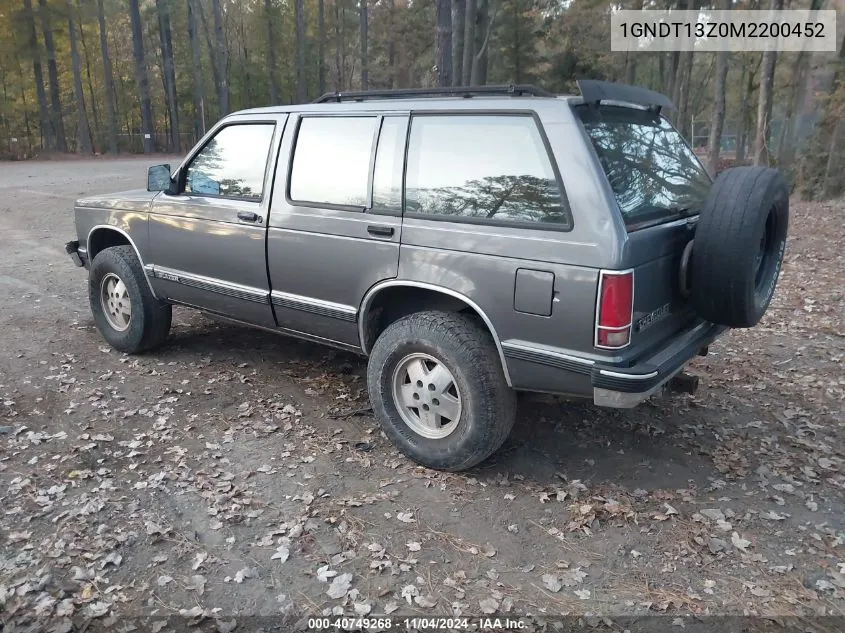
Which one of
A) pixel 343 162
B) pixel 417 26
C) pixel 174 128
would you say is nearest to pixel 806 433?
pixel 343 162

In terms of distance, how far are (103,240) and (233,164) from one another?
6.12ft

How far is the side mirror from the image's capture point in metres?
5.16

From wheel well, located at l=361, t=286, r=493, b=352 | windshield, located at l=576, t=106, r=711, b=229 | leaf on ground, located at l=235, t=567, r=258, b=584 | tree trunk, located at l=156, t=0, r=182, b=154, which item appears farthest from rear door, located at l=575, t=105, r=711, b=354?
tree trunk, located at l=156, t=0, r=182, b=154

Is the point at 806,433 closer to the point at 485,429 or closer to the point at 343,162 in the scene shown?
the point at 485,429

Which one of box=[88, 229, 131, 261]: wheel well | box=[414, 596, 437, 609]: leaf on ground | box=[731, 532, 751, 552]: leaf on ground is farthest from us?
Result: box=[88, 229, 131, 261]: wheel well

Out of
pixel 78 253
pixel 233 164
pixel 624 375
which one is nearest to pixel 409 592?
pixel 624 375

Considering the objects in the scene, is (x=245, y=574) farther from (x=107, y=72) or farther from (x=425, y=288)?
(x=107, y=72)

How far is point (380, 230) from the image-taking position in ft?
12.7

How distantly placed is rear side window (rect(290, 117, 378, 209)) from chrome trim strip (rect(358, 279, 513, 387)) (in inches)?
20.7

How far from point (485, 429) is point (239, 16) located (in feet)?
184

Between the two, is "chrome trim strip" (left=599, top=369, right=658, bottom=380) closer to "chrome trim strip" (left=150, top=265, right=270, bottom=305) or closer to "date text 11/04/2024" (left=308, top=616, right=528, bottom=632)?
"date text 11/04/2024" (left=308, top=616, right=528, bottom=632)

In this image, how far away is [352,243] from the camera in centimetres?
402

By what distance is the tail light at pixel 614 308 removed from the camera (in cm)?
311

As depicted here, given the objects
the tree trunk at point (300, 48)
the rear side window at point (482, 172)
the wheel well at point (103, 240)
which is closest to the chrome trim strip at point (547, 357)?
the rear side window at point (482, 172)
